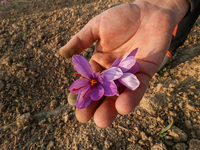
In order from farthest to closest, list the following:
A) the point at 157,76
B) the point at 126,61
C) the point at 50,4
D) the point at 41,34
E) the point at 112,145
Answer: the point at 50,4 < the point at 41,34 < the point at 157,76 < the point at 112,145 < the point at 126,61

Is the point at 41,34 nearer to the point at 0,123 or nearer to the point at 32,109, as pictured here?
the point at 32,109

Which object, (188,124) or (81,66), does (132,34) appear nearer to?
(81,66)

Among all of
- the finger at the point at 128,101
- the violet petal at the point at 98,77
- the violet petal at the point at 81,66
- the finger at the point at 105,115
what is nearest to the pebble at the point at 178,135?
the finger at the point at 128,101

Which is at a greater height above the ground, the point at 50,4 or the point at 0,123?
the point at 50,4

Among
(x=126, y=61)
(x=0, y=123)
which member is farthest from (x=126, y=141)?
(x=0, y=123)

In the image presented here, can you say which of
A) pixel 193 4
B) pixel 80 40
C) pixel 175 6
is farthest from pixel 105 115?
pixel 193 4

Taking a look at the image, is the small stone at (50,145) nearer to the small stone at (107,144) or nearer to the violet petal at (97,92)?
the small stone at (107,144)

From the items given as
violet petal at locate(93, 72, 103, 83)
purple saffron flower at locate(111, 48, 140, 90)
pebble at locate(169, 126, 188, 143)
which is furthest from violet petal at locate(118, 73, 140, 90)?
pebble at locate(169, 126, 188, 143)
